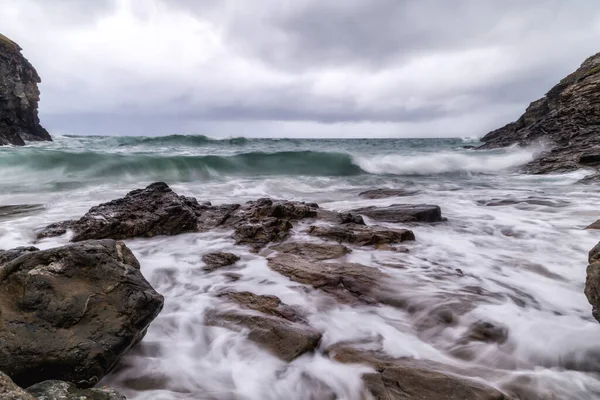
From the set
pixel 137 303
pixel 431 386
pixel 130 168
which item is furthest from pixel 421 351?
pixel 130 168

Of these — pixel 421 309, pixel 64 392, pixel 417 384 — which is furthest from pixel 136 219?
pixel 417 384

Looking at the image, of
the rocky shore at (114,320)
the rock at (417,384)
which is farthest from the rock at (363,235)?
the rock at (417,384)

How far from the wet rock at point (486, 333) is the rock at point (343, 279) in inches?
26.7

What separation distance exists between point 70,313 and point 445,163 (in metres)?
19.4

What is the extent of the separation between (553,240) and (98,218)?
6644mm

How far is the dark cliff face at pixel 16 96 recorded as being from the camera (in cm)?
3005

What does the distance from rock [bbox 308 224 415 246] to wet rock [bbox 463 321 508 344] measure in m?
2.16

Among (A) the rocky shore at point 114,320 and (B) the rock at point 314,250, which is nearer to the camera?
(A) the rocky shore at point 114,320

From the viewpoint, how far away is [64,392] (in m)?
1.82

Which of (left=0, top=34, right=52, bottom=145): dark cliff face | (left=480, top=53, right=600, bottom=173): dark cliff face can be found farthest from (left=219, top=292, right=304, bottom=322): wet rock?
(left=0, top=34, right=52, bottom=145): dark cliff face

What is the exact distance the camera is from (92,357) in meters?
2.14

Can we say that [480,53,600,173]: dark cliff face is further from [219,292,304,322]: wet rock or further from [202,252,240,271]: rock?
[219,292,304,322]: wet rock

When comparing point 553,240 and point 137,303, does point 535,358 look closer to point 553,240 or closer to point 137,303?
point 137,303

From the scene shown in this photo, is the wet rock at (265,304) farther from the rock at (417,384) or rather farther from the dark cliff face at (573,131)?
the dark cliff face at (573,131)
